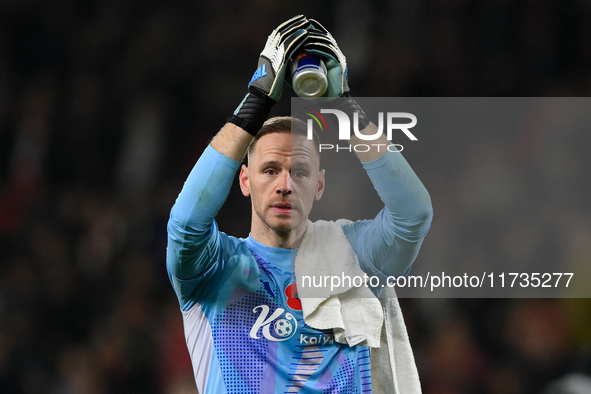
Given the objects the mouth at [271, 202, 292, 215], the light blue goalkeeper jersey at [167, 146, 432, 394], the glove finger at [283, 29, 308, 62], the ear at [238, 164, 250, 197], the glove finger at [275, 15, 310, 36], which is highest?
the glove finger at [275, 15, 310, 36]

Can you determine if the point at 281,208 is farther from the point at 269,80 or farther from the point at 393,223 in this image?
the point at 269,80

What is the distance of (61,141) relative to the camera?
427cm

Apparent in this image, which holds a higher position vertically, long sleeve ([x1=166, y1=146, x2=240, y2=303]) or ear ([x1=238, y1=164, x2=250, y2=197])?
ear ([x1=238, y1=164, x2=250, y2=197])

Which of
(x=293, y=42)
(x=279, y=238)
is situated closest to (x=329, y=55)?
(x=293, y=42)

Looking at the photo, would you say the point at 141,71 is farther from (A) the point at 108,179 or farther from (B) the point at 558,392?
(B) the point at 558,392

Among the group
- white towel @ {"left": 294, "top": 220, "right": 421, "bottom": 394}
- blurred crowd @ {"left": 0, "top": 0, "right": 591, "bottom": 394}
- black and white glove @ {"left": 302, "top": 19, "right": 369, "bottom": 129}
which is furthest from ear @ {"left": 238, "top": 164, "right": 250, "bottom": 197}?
blurred crowd @ {"left": 0, "top": 0, "right": 591, "bottom": 394}

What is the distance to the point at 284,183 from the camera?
2.64 m

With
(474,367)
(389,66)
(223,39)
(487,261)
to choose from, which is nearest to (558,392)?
(474,367)

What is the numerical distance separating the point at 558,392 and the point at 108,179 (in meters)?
2.72

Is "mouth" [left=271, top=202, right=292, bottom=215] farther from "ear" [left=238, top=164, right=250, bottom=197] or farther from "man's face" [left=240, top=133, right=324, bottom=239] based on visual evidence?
"ear" [left=238, top=164, right=250, bottom=197]

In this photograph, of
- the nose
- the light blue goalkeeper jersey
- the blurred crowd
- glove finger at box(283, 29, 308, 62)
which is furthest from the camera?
the blurred crowd

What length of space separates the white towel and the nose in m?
0.22

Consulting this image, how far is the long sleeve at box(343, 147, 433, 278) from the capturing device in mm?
2441

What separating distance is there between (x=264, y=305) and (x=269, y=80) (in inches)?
30.9
